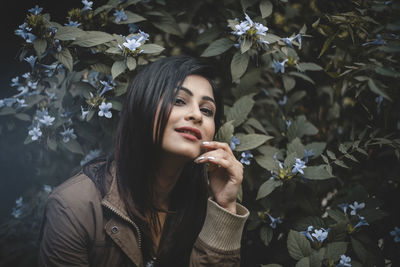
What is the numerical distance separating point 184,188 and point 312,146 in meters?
0.75

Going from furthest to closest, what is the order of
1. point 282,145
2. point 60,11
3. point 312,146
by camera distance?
1. point 282,145
2. point 60,11
3. point 312,146

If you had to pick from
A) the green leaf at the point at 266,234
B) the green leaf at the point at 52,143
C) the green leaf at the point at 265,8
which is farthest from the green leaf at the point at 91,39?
the green leaf at the point at 266,234

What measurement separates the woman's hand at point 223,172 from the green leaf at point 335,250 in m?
0.47

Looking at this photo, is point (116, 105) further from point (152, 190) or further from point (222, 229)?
point (222, 229)

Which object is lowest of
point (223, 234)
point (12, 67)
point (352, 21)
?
point (223, 234)

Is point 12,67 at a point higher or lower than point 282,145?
higher

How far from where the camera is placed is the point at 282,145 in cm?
196

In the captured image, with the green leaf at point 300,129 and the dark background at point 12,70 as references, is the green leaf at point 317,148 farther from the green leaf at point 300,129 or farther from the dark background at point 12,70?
the dark background at point 12,70

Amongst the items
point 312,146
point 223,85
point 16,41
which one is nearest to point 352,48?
point 312,146

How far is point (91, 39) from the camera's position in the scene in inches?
54.8

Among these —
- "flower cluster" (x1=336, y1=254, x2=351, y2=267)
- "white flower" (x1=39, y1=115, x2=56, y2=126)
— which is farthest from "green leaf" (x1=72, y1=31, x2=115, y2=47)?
"flower cluster" (x1=336, y1=254, x2=351, y2=267)

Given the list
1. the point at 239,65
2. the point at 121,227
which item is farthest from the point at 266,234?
the point at 239,65

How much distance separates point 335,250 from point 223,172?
24.7 inches

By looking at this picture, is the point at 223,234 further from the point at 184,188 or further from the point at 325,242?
the point at 325,242
